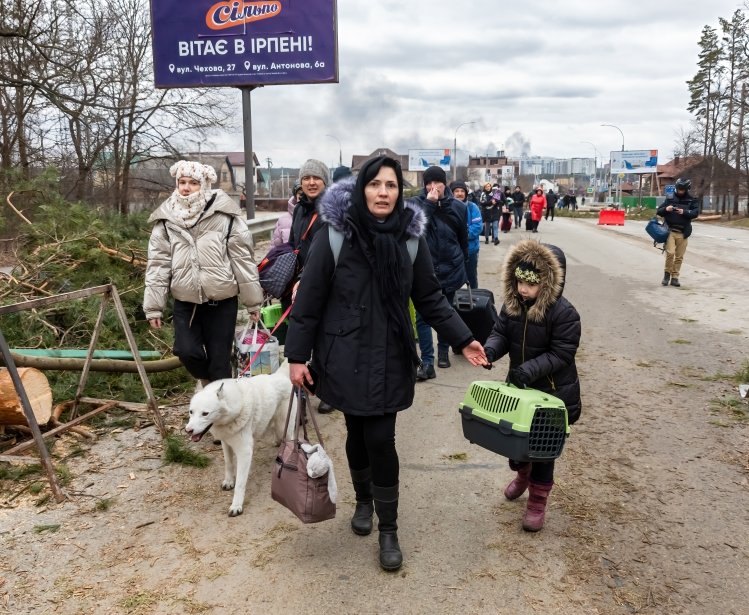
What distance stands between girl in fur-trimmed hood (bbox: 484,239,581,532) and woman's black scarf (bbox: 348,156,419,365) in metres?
0.69

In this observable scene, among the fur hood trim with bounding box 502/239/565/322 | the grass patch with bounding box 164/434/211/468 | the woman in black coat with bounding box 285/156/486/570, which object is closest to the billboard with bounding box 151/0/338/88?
the grass patch with bounding box 164/434/211/468

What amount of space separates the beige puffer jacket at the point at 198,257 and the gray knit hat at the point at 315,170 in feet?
3.12

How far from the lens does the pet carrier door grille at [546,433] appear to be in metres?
3.21

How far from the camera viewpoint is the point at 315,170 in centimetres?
517

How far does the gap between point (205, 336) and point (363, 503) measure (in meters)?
1.71

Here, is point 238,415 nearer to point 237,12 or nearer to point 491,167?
point 237,12

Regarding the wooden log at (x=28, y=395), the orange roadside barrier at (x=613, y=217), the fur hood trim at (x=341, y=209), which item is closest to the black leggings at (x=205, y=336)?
the wooden log at (x=28, y=395)

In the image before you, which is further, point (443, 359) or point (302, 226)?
point (443, 359)

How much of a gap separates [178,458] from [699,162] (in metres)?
64.0

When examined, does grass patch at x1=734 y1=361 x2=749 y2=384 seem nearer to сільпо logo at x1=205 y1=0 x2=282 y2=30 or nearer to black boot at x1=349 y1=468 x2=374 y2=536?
black boot at x1=349 y1=468 x2=374 y2=536

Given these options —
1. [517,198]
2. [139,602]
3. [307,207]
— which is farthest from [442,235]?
[517,198]

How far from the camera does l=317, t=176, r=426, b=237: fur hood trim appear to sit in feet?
10.4

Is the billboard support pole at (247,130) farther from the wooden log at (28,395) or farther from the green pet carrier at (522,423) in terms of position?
the green pet carrier at (522,423)

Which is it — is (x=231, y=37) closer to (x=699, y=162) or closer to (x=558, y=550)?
(x=558, y=550)
